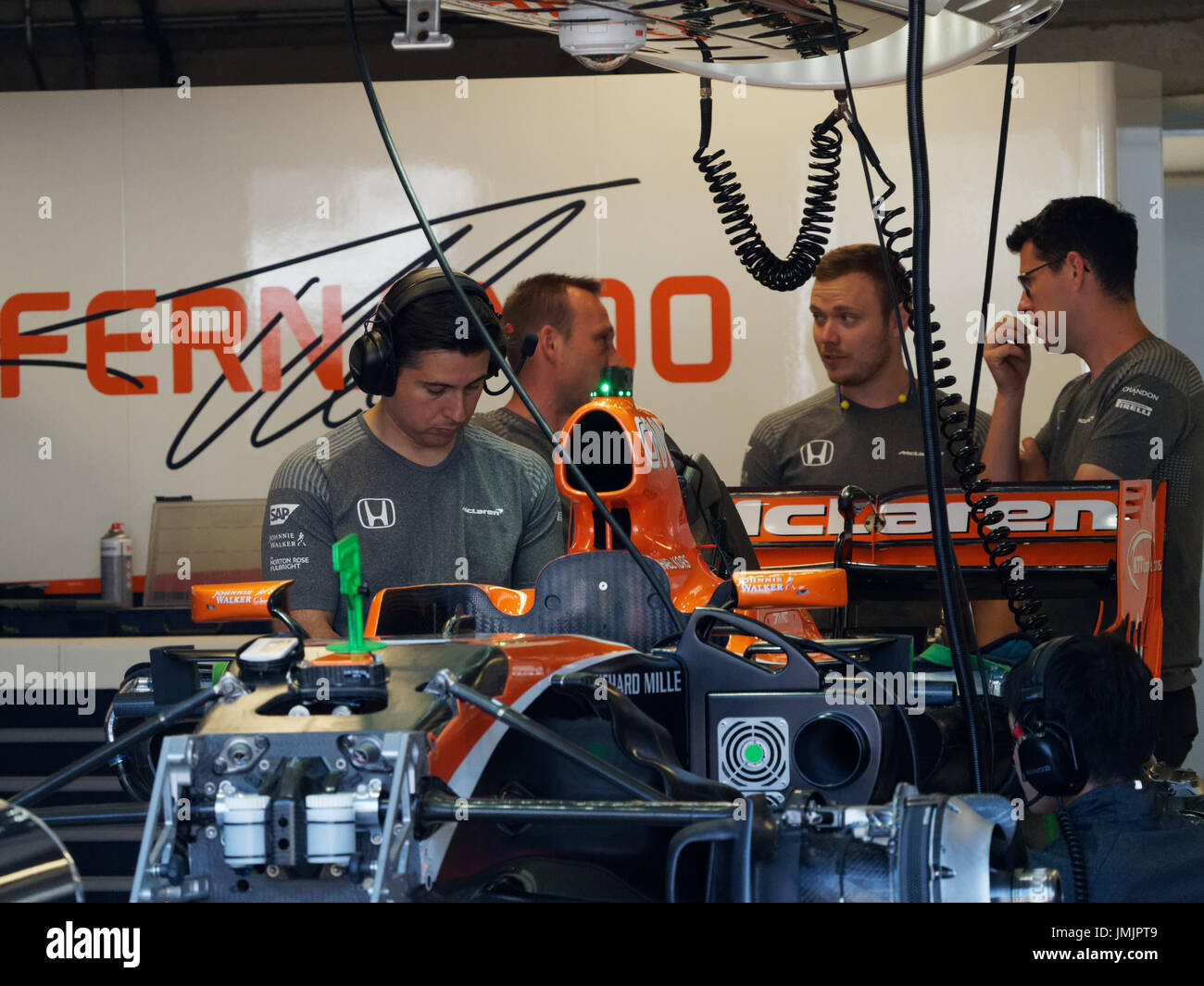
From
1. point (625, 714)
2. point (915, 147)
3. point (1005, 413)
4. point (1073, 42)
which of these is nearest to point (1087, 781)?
point (625, 714)

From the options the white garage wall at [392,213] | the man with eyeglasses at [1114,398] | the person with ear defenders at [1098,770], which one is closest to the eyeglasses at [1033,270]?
the man with eyeglasses at [1114,398]

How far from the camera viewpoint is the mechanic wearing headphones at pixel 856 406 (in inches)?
145

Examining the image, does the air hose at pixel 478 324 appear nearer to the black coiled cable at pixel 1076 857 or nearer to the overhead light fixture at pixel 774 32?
the overhead light fixture at pixel 774 32

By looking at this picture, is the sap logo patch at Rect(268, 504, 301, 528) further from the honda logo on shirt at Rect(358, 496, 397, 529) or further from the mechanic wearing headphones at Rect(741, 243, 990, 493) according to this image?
the mechanic wearing headphones at Rect(741, 243, 990, 493)

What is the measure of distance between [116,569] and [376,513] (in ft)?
8.61

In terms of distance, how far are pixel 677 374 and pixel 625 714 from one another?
357 cm

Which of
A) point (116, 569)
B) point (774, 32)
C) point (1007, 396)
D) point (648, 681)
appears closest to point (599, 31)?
point (774, 32)

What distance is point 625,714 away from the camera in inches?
52.3

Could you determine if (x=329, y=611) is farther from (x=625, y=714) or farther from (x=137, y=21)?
(x=137, y=21)

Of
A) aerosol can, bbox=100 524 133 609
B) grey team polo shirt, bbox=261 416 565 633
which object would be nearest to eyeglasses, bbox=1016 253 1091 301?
grey team polo shirt, bbox=261 416 565 633

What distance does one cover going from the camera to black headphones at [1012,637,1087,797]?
1.46 m

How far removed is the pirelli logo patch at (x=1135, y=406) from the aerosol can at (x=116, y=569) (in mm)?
3259

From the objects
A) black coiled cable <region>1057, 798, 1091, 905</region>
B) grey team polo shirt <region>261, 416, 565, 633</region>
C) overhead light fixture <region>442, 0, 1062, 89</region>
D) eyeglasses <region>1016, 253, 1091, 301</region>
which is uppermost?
overhead light fixture <region>442, 0, 1062, 89</region>

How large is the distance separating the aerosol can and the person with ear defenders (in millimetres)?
3755
